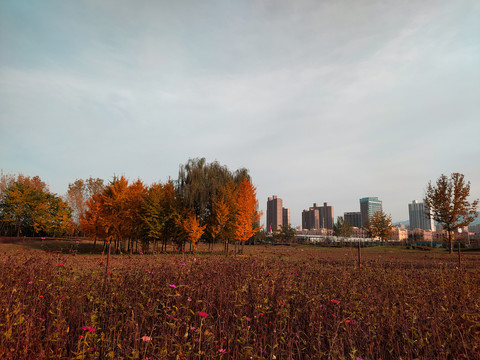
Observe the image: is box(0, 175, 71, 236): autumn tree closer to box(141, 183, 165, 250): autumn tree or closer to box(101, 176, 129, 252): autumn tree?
box(101, 176, 129, 252): autumn tree

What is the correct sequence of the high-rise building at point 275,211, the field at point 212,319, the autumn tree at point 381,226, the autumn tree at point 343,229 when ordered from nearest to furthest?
1. the field at point 212,319
2. the autumn tree at point 381,226
3. the autumn tree at point 343,229
4. the high-rise building at point 275,211

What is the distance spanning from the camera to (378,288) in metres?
6.78

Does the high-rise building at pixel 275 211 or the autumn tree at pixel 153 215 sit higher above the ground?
the high-rise building at pixel 275 211

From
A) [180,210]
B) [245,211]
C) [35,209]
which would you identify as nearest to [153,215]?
[180,210]

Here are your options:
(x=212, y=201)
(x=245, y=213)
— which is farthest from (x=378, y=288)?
(x=212, y=201)

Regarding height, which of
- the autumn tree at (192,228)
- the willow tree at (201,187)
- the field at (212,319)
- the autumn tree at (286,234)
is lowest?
the autumn tree at (286,234)

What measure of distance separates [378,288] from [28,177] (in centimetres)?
5574

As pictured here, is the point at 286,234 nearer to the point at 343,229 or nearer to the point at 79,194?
the point at 343,229

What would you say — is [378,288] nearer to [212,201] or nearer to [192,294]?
[192,294]

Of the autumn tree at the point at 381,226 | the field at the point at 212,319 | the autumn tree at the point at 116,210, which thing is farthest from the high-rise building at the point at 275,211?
the field at the point at 212,319

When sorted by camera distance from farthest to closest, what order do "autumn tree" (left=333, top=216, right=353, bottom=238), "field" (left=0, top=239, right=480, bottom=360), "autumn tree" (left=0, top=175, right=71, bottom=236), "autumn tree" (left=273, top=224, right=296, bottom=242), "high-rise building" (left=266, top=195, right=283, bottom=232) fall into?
"high-rise building" (left=266, top=195, right=283, bottom=232)
"autumn tree" (left=333, top=216, right=353, bottom=238)
"autumn tree" (left=273, top=224, right=296, bottom=242)
"autumn tree" (left=0, top=175, right=71, bottom=236)
"field" (left=0, top=239, right=480, bottom=360)

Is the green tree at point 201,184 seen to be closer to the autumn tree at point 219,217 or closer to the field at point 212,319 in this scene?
the autumn tree at point 219,217

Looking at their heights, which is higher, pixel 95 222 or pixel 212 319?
pixel 95 222

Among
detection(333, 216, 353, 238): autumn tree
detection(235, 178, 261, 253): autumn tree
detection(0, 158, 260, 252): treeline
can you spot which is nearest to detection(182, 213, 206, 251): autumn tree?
detection(0, 158, 260, 252): treeline
